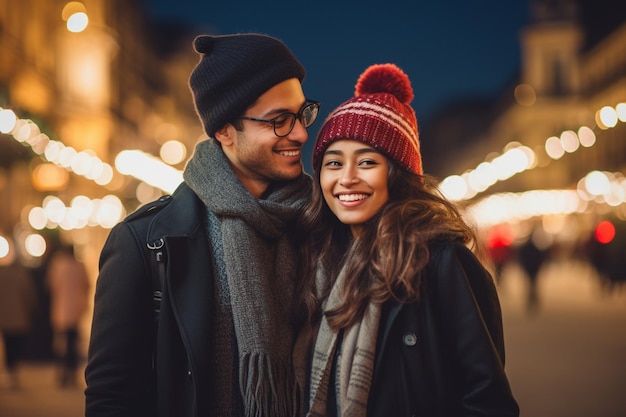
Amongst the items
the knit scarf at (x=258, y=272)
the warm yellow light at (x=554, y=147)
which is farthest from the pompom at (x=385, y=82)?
the warm yellow light at (x=554, y=147)

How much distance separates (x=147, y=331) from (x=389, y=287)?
96 centimetres

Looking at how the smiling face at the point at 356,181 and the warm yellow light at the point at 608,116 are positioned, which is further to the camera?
the warm yellow light at the point at 608,116

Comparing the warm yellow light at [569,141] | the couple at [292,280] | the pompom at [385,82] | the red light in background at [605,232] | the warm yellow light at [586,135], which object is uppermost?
the warm yellow light at [569,141]

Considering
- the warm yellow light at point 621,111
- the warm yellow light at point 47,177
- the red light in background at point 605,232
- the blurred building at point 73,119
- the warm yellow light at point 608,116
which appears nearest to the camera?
the warm yellow light at point 621,111

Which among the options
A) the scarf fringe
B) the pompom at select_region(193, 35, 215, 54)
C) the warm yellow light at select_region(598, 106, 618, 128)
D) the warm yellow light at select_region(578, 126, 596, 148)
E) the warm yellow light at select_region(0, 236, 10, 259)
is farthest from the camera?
the warm yellow light at select_region(578, 126, 596, 148)

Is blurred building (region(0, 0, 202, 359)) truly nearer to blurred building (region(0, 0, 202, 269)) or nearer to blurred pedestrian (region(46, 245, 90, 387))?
blurred building (region(0, 0, 202, 269))

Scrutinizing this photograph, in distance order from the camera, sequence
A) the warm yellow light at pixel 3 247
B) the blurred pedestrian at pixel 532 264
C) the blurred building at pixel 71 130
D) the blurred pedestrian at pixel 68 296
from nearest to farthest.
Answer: the blurred pedestrian at pixel 68 296 → the warm yellow light at pixel 3 247 → the blurred building at pixel 71 130 → the blurred pedestrian at pixel 532 264

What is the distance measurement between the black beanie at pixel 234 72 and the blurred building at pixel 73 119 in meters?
8.44

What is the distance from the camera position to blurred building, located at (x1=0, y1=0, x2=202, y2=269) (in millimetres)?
17531

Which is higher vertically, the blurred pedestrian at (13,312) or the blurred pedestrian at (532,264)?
the blurred pedestrian at (532,264)

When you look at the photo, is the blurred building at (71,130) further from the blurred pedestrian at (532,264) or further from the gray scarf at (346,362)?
the blurred pedestrian at (532,264)

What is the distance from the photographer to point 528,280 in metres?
18.4

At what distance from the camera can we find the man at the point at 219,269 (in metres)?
2.92

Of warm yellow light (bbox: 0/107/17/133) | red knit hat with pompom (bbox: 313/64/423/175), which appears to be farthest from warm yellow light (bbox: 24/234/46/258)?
red knit hat with pompom (bbox: 313/64/423/175)
